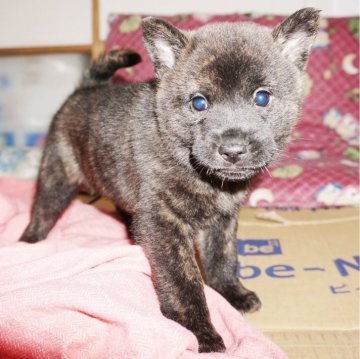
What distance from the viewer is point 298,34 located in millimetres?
1435

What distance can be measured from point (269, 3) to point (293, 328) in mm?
2975

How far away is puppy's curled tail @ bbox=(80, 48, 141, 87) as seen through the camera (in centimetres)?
200

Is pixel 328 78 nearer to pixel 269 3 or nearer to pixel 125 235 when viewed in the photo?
pixel 269 3

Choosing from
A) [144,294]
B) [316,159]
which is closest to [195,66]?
[144,294]

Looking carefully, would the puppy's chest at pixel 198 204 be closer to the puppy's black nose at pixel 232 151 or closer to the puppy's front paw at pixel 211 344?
the puppy's black nose at pixel 232 151

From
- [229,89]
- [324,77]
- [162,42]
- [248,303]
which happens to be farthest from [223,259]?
[324,77]

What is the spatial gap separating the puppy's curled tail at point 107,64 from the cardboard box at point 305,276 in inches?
39.5

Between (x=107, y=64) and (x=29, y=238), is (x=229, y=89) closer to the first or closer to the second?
(x=107, y=64)

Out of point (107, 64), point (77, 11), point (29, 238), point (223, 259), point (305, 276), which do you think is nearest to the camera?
point (223, 259)

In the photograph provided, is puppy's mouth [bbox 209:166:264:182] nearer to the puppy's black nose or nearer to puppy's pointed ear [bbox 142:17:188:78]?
the puppy's black nose

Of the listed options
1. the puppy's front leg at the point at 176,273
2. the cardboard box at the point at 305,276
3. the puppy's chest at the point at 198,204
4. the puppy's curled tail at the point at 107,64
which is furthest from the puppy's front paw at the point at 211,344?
the puppy's curled tail at the point at 107,64

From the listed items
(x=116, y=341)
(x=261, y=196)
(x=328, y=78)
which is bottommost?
(x=261, y=196)

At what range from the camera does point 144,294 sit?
1341mm

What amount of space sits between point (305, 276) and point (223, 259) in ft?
1.19
